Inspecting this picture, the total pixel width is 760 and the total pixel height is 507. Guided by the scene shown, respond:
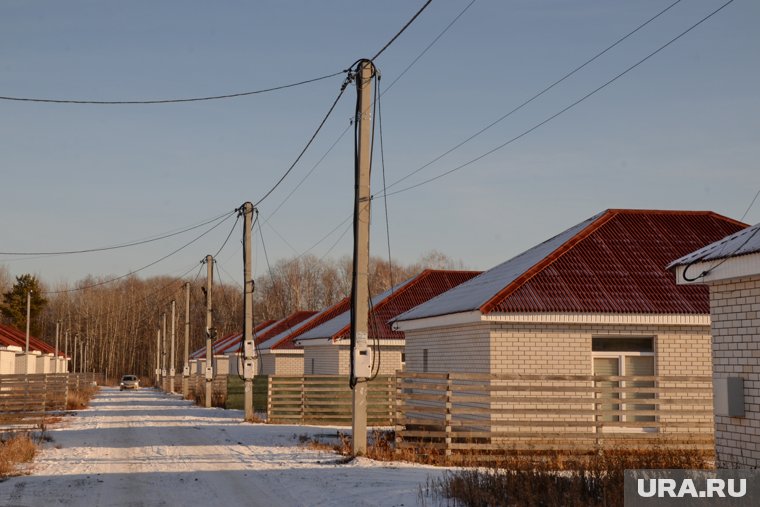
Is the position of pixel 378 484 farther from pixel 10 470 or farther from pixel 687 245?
pixel 687 245

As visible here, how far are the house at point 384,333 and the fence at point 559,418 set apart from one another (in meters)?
14.3

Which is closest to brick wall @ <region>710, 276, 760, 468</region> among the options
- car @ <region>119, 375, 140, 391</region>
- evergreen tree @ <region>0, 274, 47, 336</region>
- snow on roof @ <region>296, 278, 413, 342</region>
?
snow on roof @ <region>296, 278, 413, 342</region>

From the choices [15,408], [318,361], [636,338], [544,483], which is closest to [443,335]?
[636,338]

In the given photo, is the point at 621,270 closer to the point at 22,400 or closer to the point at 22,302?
the point at 22,400

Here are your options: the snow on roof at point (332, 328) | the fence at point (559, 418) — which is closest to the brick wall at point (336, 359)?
the snow on roof at point (332, 328)

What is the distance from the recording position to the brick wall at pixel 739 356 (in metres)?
12.7

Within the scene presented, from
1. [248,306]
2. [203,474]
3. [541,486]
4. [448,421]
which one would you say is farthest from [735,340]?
[248,306]

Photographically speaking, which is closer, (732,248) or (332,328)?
(732,248)

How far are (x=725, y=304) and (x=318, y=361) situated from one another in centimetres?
2827

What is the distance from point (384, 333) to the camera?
35.1 meters

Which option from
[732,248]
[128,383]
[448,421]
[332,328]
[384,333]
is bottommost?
[128,383]

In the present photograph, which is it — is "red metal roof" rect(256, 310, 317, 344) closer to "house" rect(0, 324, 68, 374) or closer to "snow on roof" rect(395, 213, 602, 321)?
"house" rect(0, 324, 68, 374)

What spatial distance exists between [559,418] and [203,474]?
7.94 meters

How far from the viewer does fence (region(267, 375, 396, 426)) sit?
2995 centimetres
